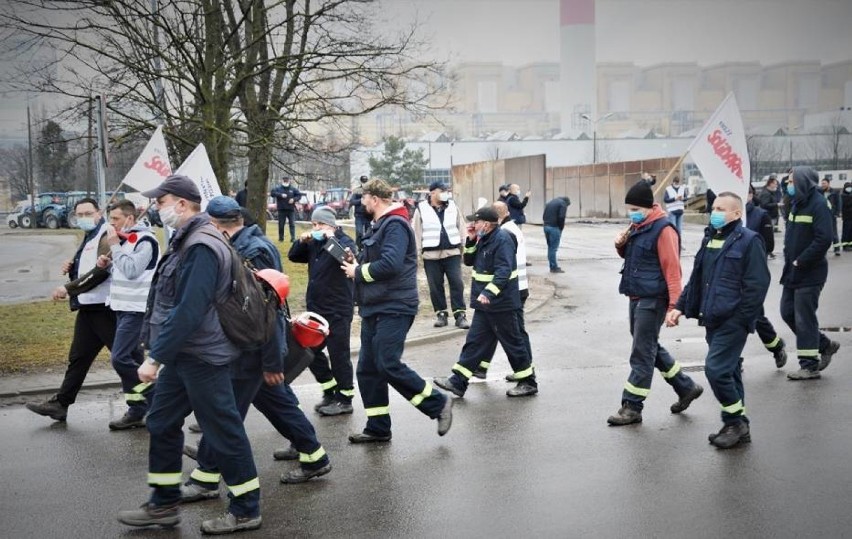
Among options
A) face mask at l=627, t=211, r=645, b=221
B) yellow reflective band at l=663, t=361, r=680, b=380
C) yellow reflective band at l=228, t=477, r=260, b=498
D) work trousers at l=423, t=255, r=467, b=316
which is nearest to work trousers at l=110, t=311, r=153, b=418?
yellow reflective band at l=228, t=477, r=260, b=498

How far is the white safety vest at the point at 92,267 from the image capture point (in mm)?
7855

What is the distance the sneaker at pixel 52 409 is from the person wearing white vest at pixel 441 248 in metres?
5.64

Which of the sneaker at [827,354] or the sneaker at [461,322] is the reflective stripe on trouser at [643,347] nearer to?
the sneaker at [827,354]

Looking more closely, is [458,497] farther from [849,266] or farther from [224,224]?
[849,266]

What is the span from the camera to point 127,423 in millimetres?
7645

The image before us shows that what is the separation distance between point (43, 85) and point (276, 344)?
12190 mm

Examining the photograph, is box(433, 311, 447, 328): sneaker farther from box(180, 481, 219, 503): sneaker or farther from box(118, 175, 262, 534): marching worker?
box(118, 175, 262, 534): marching worker

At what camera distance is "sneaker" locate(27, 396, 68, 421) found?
784cm

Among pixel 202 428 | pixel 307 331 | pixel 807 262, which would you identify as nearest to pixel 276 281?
pixel 307 331

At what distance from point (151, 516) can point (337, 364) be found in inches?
111

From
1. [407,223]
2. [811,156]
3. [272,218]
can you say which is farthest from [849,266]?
[811,156]

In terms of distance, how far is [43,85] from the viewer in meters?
15.6

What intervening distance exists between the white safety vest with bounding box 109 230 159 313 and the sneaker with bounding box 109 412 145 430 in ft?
3.11

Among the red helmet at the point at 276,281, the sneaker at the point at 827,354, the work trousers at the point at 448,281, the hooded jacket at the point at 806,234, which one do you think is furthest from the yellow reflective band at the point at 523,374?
the work trousers at the point at 448,281
